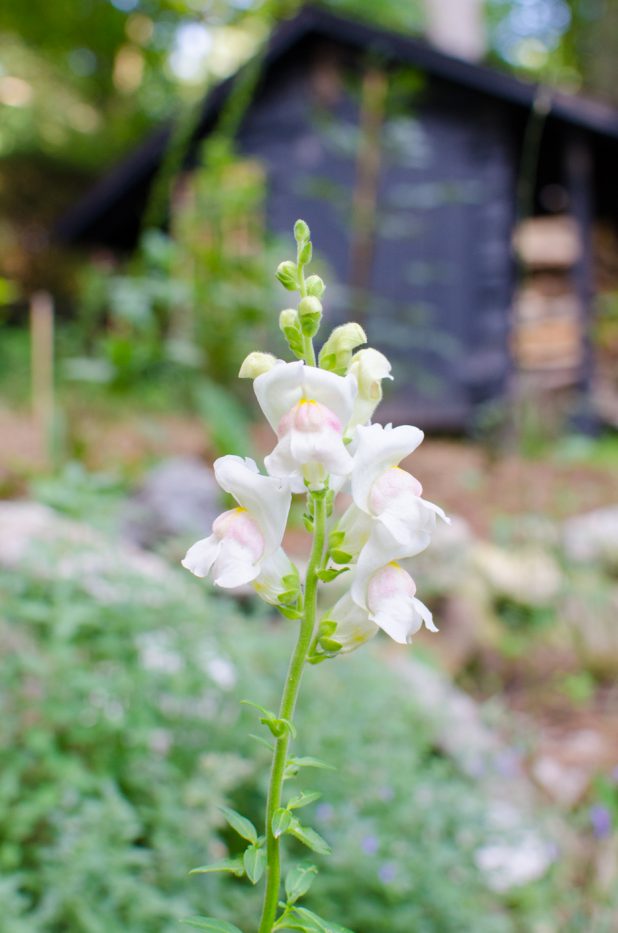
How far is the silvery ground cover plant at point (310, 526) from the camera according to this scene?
3.00 feet

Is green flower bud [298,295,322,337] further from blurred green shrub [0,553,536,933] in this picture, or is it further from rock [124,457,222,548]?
rock [124,457,222,548]

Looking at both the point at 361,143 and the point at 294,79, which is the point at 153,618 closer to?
the point at 361,143

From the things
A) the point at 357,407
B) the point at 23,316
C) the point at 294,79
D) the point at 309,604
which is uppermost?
the point at 294,79

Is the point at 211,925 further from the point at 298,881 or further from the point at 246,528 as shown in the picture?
the point at 246,528

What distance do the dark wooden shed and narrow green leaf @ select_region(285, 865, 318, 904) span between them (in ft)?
22.5

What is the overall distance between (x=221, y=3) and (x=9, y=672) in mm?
1702

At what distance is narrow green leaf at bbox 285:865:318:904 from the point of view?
1.00m

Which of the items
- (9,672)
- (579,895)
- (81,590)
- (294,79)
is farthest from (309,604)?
(294,79)

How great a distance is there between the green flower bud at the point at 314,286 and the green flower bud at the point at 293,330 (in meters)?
0.04

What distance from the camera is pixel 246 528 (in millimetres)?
970

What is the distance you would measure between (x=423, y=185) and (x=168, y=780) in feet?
25.5

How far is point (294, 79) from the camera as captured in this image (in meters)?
9.07

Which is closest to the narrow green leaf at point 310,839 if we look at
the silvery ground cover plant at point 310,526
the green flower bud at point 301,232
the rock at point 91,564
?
the silvery ground cover plant at point 310,526

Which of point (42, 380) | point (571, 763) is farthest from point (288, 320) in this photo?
point (42, 380)
